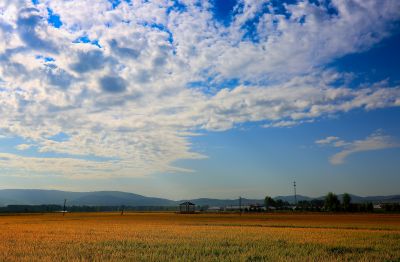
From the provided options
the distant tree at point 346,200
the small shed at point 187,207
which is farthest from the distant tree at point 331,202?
the small shed at point 187,207

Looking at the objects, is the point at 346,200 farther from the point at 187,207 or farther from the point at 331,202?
the point at 187,207

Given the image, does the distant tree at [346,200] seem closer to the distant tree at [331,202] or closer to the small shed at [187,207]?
the distant tree at [331,202]

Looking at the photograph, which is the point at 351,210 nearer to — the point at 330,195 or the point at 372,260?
the point at 330,195

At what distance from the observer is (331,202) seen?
6688 inches

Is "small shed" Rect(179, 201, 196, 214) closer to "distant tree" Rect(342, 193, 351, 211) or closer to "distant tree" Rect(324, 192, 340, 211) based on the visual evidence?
"distant tree" Rect(324, 192, 340, 211)

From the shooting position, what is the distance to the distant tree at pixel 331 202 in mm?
163650

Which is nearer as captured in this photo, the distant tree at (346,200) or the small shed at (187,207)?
the small shed at (187,207)

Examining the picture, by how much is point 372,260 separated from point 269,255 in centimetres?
486

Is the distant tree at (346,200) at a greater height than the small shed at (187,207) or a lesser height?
greater

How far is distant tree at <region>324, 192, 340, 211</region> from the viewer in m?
164

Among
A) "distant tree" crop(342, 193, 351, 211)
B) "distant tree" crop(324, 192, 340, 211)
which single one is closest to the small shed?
"distant tree" crop(324, 192, 340, 211)

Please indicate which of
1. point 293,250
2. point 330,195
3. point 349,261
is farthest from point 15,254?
point 330,195

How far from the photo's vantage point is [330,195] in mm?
172875

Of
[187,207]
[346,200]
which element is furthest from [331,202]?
[187,207]
